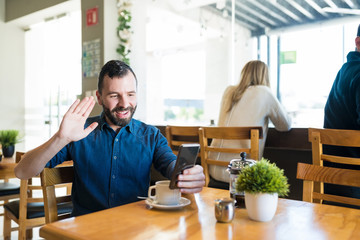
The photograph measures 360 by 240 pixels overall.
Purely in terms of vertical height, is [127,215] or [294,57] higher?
[294,57]

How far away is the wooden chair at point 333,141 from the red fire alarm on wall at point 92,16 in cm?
289

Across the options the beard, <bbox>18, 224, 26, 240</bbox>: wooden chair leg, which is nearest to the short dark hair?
the beard

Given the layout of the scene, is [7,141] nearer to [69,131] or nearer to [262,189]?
[69,131]

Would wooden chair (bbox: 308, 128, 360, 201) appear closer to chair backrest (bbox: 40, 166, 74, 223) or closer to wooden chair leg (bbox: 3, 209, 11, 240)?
chair backrest (bbox: 40, 166, 74, 223)

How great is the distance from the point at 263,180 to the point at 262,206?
0.08m

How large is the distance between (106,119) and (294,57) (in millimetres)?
2685

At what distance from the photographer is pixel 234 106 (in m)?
2.65

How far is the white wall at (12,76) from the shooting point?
5.46m

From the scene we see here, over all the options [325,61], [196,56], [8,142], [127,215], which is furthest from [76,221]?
[196,56]

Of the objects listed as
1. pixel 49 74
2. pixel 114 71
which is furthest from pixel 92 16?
pixel 114 71

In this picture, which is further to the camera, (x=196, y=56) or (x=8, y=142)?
(x=196, y=56)

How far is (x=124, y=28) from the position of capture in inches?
155

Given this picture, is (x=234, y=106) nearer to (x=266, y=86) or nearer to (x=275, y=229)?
(x=266, y=86)

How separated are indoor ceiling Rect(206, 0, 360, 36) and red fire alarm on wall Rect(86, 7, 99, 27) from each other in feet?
4.43
